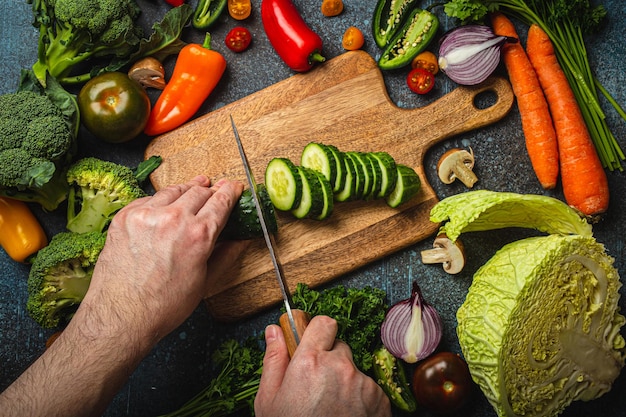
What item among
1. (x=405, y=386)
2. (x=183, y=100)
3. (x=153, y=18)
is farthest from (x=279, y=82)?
(x=405, y=386)

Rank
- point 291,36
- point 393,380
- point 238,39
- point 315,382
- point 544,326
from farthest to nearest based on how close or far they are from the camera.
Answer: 1. point 238,39
2. point 291,36
3. point 393,380
4. point 544,326
5. point 315,382

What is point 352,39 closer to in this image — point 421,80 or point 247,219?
point 421,80

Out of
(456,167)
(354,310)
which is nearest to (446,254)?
(456,167)

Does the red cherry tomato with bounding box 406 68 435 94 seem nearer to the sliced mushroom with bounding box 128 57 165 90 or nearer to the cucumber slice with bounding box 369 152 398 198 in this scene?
the cucumber slice with bounding box 369 152 398 198

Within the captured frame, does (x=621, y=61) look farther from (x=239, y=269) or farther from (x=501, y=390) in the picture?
(x=239, y=269)

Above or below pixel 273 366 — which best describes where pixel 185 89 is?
above

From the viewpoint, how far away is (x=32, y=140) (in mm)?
3240

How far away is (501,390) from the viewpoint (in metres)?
3.03

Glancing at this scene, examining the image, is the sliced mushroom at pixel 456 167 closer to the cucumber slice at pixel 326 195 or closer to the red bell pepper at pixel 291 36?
the cucumber slice at pixel 326 195

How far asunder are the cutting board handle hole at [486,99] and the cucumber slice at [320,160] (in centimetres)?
107

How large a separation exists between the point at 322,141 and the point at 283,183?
44cm

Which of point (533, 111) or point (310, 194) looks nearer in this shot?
point (310, 194)

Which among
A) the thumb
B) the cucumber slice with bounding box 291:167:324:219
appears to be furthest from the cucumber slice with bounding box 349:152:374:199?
Answer: the thumb

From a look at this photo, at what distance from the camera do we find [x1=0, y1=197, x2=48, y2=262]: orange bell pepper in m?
3.46
